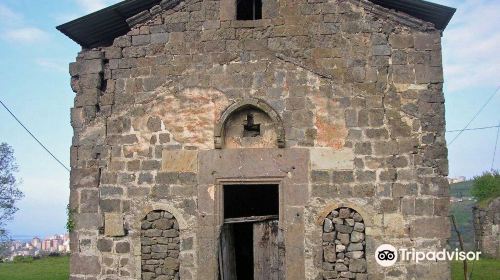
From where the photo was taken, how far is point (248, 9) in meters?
9.35

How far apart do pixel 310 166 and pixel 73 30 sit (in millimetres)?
4690

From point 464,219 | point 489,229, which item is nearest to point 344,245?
point 489,229

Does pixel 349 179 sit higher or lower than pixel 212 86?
lower

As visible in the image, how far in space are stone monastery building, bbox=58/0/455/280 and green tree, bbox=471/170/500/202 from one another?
1308 cm

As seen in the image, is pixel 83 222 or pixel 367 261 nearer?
pixel 367 261

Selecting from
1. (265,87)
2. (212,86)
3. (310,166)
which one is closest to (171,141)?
(212,86)

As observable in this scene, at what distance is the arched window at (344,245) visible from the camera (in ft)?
25.2

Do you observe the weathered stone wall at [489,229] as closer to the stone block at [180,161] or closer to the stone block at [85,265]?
the stone block at [180,161]

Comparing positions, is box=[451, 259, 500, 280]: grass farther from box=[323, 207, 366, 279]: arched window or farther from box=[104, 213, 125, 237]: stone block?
box=[104, 213, 125, 237]: stone block

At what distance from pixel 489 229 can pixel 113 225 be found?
14752mm

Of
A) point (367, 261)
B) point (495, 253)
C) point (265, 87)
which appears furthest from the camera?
point (495, 253)

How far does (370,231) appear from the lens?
7707 millimetres

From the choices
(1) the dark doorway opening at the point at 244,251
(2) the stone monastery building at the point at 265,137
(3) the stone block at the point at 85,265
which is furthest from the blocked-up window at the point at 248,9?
(3) the stone block at the point at 85,265

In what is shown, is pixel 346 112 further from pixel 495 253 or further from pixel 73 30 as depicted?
pixel 495 253
